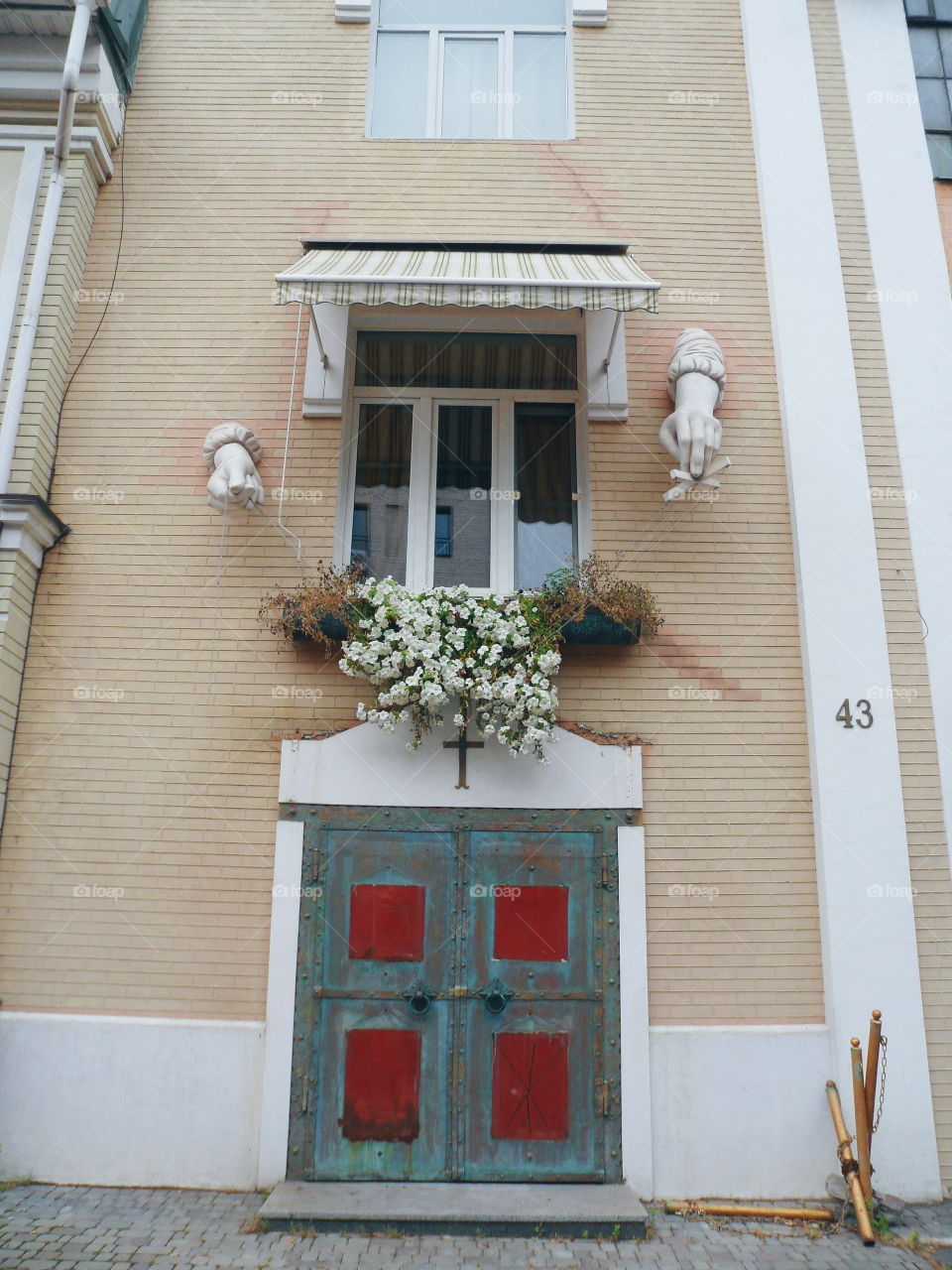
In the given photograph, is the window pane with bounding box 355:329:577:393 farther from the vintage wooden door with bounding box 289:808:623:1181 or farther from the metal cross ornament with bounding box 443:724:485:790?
the vintage wooden door with bounding box 289:808:623:1181

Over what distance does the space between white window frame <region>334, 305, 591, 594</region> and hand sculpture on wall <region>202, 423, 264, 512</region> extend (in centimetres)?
65

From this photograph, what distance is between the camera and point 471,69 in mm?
7695

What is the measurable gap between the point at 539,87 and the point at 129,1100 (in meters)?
8.61

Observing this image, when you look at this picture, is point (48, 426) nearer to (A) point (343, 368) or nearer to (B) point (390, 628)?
(A) point (343, 368)

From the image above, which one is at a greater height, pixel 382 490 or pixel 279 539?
pixel 382 490

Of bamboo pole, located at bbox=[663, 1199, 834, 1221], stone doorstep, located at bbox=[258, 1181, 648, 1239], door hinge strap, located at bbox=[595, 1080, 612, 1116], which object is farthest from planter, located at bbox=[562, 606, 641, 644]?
bamboo pole, located at bbox=[663, 1199, 834, 1221]

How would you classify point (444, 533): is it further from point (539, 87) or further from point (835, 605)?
point (539, 87)

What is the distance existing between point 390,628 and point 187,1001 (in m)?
2.78

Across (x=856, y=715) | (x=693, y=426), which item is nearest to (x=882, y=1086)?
(x=856, y=715)

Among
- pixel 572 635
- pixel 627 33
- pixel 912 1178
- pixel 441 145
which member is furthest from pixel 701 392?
pixel 912 1178

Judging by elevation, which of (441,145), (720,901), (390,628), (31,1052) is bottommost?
(31,1052)

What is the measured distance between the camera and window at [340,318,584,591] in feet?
21.5

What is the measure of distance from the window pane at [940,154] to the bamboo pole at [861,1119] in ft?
22.5

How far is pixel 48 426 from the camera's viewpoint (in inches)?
249
